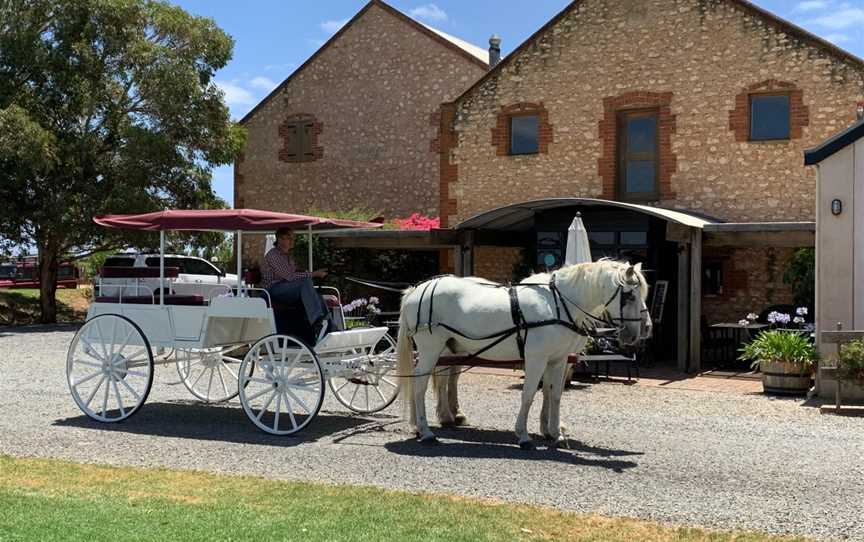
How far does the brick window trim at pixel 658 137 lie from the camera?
17.3 meters

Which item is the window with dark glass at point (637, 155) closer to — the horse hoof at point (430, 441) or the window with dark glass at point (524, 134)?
the window with dark glass at point (524, 134)

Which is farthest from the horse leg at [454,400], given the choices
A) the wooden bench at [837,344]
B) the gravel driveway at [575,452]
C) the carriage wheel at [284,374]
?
the wooden bench at [837,344]

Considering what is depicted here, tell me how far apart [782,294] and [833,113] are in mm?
3649

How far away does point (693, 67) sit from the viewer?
56.2ft

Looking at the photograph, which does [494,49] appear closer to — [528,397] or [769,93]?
[769,93]

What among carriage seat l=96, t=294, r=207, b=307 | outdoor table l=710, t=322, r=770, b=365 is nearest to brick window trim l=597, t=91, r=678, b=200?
outdoor table l=710, t=322, r=770, b=365

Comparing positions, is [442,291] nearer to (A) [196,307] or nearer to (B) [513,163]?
(A) [196,307]

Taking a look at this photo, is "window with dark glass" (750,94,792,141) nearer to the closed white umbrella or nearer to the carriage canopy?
the closed white umbrella

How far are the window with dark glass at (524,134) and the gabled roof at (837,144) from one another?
7230 millimetres

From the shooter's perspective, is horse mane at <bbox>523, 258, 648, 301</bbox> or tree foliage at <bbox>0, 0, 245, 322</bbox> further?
tree foliage at <bbox>0, 0, 245, 322</bbox>

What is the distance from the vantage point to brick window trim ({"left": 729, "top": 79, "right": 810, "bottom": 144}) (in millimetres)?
16172

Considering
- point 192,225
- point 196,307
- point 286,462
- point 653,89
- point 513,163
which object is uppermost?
point 653,89

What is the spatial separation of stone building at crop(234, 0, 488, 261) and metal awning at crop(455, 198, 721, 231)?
7.48 metres

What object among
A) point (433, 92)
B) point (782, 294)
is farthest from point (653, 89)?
point (433, 92)
